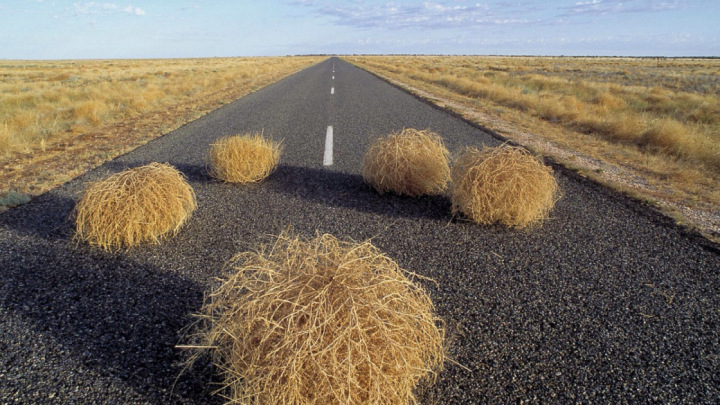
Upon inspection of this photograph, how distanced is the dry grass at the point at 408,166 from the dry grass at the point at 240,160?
1739 millimetres

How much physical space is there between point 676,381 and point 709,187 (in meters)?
5.14

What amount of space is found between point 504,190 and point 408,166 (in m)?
1.37

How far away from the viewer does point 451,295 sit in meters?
3.22

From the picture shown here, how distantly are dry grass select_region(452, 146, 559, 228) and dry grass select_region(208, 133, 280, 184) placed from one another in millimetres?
3057

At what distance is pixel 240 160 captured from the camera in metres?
5.78

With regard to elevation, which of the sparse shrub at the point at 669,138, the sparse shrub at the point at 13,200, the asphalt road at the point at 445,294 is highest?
the sparse shrub at the point at 669,138

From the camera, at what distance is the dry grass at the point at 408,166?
5.22m

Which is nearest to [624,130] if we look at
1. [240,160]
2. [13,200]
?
[240,160]

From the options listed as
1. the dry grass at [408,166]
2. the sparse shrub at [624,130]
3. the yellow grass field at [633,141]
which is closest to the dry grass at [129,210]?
the dry grass at [408,166]

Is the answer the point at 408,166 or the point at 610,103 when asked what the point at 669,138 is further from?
the point at 610,103

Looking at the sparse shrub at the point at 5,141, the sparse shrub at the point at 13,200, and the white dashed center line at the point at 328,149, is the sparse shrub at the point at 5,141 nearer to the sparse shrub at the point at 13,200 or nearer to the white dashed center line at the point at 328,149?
Result: the sparse shrub at the point at 13,200

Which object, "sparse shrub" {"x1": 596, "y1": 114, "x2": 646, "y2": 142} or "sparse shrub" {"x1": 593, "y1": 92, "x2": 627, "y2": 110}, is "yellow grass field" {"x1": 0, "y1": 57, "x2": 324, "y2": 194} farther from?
"sparse shrub" {"x1": 593, "y1": 92, "x2": 627, "y2": 110}

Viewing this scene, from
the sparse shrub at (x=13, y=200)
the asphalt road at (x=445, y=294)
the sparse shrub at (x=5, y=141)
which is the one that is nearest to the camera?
the asphalt road at (x=445, y=294)

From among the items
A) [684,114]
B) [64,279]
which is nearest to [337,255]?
[64,279]
